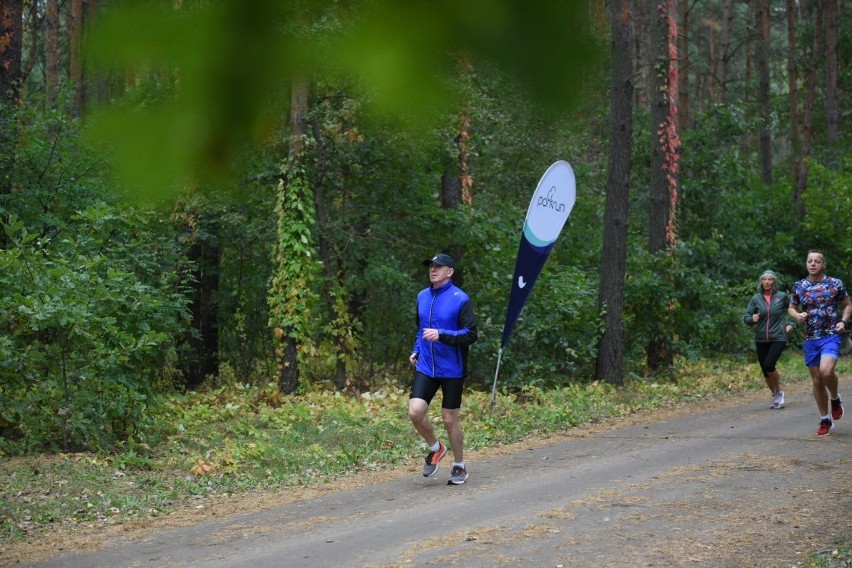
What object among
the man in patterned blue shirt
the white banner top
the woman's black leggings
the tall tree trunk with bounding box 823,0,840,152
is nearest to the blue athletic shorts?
the man in patterned blue shirt

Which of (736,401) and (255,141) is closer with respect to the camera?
(255,141)

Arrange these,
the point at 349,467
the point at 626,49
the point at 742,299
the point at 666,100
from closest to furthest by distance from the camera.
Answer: the point at 626,49 < the point at 349,467 < the point at 666,100 < the point at 742,299

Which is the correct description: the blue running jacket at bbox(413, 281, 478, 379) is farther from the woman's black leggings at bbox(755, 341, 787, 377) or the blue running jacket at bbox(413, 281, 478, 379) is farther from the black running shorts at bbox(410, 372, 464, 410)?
the woman's black leggings at bbox(755, 341, 787, 377)

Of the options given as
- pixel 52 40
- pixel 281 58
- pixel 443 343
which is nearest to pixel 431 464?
pixel 443 343

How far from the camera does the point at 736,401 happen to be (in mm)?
14398

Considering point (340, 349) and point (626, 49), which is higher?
point (626, 49)

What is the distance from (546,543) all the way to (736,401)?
8.54m

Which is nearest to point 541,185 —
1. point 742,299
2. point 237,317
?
point 237,317

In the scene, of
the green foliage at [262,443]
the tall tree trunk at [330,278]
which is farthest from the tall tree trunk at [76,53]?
the tall tree trunk at [330,278]

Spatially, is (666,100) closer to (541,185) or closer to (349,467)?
(541,185)

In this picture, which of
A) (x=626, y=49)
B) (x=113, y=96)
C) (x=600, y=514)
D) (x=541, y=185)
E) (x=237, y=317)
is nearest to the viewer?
(x=113, y=96)

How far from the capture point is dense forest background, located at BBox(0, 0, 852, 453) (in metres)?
1.36

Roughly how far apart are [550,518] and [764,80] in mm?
22546

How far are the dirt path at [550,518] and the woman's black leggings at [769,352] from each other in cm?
210
